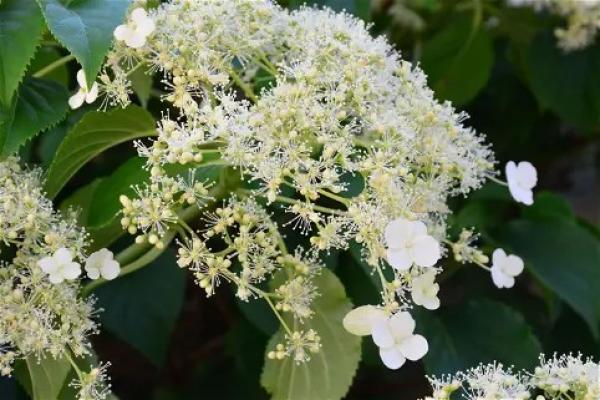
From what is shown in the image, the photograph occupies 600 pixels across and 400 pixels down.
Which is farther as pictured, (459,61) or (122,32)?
(459,61)

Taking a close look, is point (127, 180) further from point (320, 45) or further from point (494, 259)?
point (494, 259)

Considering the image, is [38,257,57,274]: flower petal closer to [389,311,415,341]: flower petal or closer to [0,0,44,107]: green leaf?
[0,0,44,107]: green leaf

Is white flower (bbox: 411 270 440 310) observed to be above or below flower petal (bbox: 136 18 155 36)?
above

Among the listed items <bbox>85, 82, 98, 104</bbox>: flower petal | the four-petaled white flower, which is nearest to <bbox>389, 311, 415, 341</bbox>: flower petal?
the four-petaled white flower

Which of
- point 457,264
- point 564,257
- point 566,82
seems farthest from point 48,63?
point 566,82

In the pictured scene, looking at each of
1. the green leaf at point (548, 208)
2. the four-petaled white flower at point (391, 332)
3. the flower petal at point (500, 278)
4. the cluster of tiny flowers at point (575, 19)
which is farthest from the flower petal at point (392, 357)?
the cluster of tiny flowers at point (575, 19)

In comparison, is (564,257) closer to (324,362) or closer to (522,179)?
(522,179)

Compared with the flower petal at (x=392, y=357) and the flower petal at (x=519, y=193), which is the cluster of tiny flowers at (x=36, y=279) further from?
the flower petal at (x=519, y=193)
